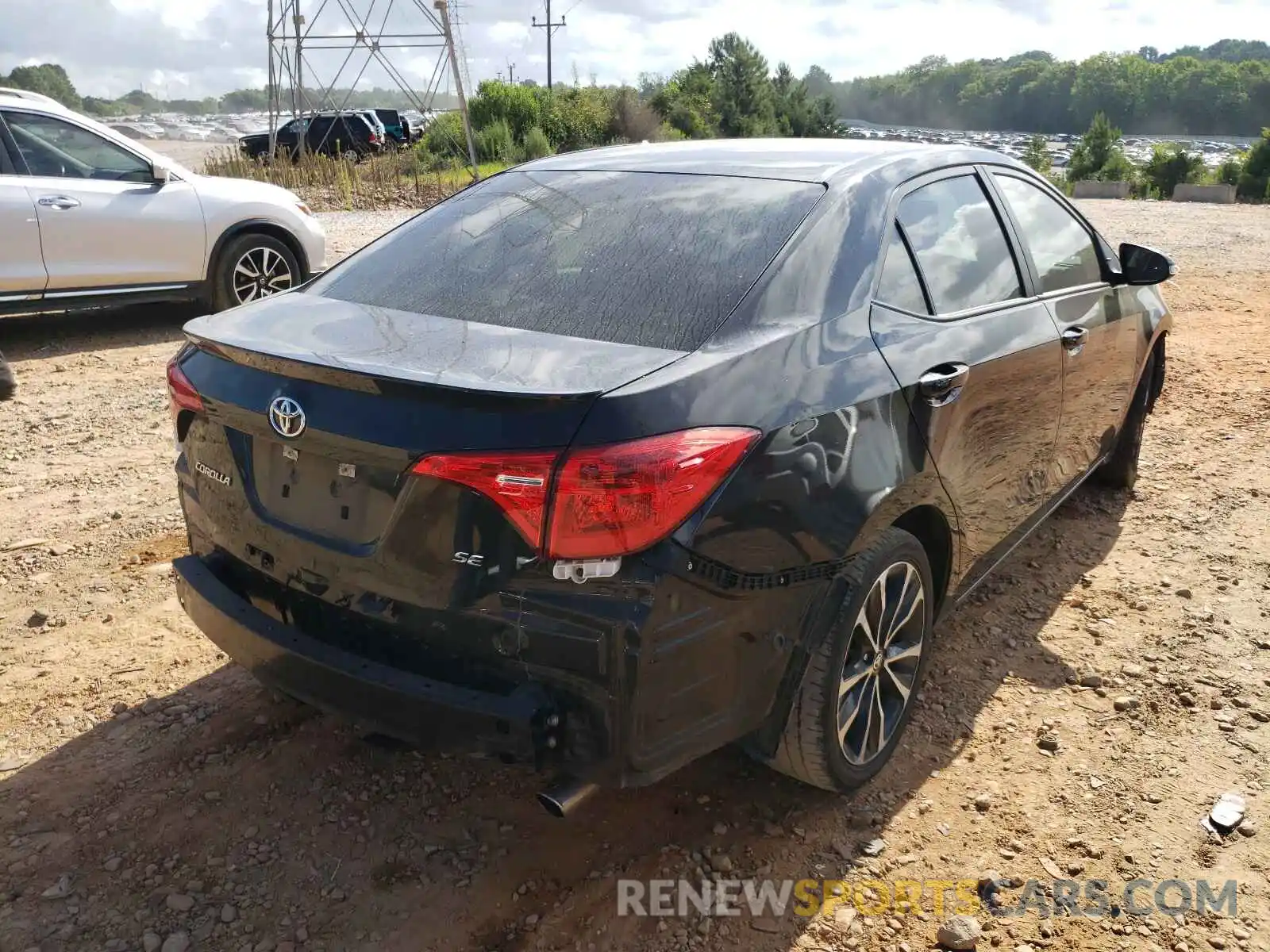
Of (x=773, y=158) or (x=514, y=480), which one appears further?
(x=773, y=158)

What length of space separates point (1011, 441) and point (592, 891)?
1882 mm

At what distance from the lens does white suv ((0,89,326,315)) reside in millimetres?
7215

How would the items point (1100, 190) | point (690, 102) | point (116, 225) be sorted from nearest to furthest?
point (116, 225)
point (1100, 190)
point (690, 102)

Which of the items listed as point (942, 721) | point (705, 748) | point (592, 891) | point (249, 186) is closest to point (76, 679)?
point (592, 891)

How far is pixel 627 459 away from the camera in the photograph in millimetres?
1995

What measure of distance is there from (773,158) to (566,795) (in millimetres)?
1946

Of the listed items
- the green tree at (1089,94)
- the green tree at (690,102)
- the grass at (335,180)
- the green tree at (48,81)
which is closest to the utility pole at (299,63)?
the grass at (335,180)

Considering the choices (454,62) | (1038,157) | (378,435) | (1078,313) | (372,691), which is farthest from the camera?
(1038,157)

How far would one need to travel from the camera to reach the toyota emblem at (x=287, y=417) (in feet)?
7.42

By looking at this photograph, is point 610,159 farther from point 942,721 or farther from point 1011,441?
point 942,721

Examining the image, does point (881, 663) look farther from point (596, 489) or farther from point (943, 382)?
point (596, 489)

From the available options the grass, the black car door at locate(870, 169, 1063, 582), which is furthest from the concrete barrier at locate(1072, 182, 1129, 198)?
the black car door at locate(870, 169, 1063, 582)

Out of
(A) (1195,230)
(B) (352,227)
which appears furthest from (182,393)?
(A) (1195,230)

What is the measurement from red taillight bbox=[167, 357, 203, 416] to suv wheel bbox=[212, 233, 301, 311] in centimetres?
564
